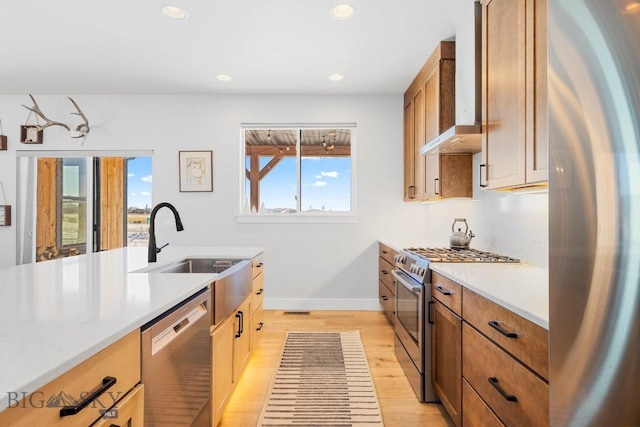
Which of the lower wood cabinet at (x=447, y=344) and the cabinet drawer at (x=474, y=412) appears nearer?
the cabinet drawer at (x=474, y=412)

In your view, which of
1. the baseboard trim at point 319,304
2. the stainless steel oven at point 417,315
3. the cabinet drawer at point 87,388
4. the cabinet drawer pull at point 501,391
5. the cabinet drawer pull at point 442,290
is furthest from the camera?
the baseboard trim at point 319,304

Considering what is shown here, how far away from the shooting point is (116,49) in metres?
2.93

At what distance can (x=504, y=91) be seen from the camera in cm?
182

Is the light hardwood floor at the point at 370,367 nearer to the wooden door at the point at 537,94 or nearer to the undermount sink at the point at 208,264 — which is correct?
the undermount sink at the point at 208,264

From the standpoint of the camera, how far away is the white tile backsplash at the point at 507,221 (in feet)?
6.42

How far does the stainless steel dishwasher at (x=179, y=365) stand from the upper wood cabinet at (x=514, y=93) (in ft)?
5.46

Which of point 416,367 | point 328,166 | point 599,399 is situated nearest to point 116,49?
point 328,166

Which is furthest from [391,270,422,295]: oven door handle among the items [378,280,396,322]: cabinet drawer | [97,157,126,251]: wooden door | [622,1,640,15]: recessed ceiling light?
[97,157,126,251]: wooden door

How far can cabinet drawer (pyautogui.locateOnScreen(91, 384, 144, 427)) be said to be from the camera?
84cm

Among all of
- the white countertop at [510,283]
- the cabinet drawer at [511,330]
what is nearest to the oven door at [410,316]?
the white countertop at [510,283]

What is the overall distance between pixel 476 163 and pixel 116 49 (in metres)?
3.33

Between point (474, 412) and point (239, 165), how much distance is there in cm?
343

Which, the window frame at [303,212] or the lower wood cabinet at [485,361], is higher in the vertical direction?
the window frame at [303,212]

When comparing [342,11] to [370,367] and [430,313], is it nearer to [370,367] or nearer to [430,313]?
[430,313]
